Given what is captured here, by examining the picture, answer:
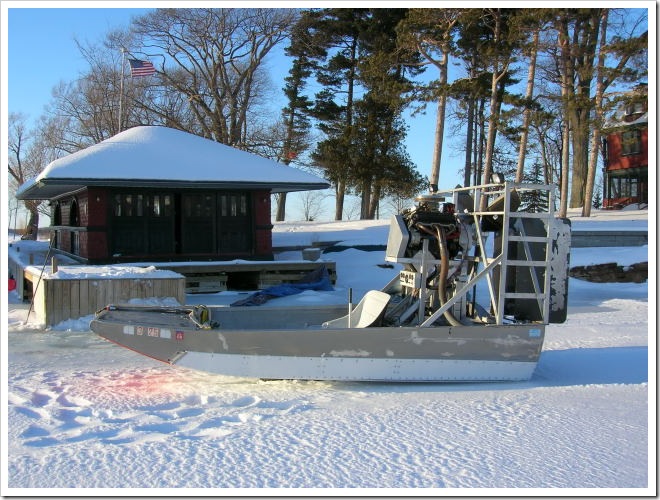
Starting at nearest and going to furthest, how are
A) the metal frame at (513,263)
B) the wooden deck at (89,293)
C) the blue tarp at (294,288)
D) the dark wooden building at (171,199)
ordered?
the metal frame at (513,263)
the wooden deck at (89,293)
the blue tarp at (294,288)
the dark wooden building at (171,199)

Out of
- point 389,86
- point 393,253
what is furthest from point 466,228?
point 389,86

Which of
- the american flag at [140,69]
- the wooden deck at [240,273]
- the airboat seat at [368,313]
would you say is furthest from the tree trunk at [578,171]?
the airboat seat at [368,313]

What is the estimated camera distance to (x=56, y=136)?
38.4m

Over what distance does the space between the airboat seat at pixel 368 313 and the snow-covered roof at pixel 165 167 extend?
845cm

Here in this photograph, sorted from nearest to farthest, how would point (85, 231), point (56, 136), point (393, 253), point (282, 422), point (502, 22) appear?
point (282, 422)
point (393, 253)
point (85, 231)
point (502, 22)
point (56, 136)

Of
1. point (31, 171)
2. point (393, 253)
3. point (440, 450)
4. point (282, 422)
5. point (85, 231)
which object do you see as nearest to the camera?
point (440, 450)

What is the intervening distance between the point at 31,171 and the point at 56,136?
12577 mm

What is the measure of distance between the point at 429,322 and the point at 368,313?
0.79 meters

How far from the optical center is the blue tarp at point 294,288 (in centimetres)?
1178

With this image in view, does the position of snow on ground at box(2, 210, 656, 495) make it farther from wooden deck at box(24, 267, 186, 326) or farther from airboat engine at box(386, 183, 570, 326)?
wooden deck at box(24, 267, 186, 326)

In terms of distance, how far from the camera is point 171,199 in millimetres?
16000

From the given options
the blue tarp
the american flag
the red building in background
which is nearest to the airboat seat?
the blue tarp

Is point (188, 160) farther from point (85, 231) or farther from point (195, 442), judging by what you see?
point (195, 442)

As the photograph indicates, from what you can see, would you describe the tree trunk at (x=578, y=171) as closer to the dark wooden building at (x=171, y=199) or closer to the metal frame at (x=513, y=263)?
the dark wooden building at (x=171, y=199)
